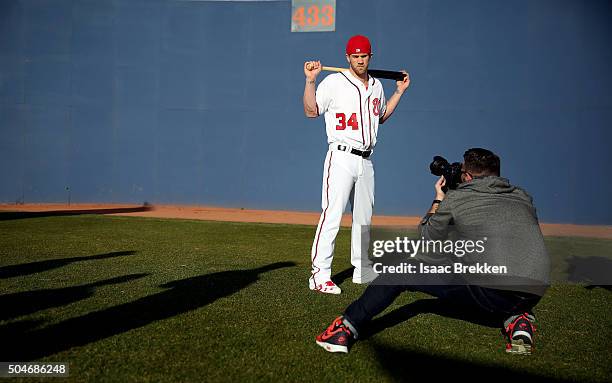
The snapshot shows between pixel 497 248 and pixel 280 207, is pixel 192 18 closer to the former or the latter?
pixel 280 207

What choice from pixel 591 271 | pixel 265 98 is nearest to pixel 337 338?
pixel 591 271

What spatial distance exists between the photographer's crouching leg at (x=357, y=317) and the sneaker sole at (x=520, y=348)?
2.38 feet

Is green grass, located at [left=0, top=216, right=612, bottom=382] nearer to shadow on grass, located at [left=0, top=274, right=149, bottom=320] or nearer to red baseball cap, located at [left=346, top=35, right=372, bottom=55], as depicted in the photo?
shadow on grass, located at [left=0, top=274, right=149, bottom=320]

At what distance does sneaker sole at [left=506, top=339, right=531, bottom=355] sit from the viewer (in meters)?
2.84

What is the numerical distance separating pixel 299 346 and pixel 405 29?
13.4 m

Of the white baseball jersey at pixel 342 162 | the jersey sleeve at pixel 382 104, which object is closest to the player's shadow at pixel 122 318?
the white baseball jersey at pixel 342 162

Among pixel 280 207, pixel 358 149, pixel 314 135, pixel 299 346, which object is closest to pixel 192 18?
pixel 314 135

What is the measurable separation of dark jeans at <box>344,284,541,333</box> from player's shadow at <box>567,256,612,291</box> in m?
2.70

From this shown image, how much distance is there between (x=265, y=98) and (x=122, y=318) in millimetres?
12985

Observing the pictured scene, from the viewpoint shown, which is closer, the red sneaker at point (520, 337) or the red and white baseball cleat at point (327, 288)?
the red sneaker at point (520, 337)

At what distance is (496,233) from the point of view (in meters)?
2.73

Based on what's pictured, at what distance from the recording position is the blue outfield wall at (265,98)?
45.0 feet

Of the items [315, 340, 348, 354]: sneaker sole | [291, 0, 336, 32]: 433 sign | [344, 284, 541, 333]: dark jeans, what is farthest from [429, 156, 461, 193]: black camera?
[291, 0, 336, 32]: 433 sign

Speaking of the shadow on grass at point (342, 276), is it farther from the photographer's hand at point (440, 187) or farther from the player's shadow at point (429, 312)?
the photographer's hand at point (440, 187)
